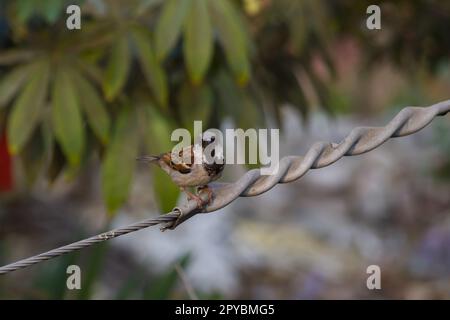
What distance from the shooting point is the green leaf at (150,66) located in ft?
5.19

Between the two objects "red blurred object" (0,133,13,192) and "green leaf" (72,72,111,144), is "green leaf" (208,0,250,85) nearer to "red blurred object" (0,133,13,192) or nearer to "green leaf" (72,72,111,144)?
"green leaf" (72,72,111,144)

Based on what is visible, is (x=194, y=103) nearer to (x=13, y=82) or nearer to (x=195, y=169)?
(x=13, y=82)

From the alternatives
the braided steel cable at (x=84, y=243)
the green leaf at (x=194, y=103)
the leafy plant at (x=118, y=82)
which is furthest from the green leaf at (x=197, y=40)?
the braided steel cable at (x=84, y=243)

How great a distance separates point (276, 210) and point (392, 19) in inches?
76.0

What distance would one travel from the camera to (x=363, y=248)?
3891 millimetres

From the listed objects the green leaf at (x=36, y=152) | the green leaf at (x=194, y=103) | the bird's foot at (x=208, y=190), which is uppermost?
the green leaf at (x=194, y=103)

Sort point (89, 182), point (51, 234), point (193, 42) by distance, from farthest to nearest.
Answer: point (89, 182) < point (51, 234) < point (193, 42)

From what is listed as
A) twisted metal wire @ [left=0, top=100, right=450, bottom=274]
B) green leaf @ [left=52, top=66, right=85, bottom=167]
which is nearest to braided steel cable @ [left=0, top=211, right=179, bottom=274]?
twisted metal wire @ [left=0, top=100, right=450, bottom=274]

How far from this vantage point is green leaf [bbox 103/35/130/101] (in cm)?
155

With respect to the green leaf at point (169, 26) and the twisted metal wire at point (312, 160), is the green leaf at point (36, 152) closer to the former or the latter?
the green leaf at point (169, 26)

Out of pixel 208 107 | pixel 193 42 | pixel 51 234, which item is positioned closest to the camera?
pixel 193 42
